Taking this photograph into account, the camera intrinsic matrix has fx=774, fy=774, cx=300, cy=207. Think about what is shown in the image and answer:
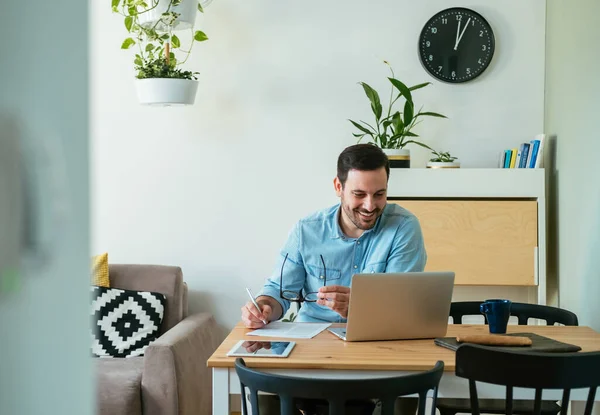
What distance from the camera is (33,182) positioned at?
283mm

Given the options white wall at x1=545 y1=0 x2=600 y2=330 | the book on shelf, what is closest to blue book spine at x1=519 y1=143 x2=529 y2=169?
the book on shelf

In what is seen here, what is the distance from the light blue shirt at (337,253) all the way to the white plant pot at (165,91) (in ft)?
4.24

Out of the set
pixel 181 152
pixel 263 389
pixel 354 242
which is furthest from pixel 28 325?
pixel 181 152

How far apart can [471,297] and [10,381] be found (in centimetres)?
388

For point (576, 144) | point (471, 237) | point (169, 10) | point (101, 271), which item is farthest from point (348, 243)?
point (169, 10)

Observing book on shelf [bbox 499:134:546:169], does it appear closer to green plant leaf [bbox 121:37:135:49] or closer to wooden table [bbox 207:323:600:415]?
wooden table [bbox 207:323:600:415]

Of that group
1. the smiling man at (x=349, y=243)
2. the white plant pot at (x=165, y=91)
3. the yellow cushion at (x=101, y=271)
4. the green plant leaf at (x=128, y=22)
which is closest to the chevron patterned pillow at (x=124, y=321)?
the yellow cushion at (x=101, y=271)

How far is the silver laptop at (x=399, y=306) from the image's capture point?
7.28 feet

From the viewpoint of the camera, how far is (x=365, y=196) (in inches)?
110

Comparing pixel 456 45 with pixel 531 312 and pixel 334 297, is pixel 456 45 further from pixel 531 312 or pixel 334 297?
pixel 334 297

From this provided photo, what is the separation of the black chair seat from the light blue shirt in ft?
1.58

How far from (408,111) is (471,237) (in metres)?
0.69

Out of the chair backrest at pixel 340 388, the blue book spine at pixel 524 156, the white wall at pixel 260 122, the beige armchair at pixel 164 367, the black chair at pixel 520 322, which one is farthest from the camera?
the white wall at pixel 260 122

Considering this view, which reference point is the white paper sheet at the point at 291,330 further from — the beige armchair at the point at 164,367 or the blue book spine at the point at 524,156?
the blue book spine at the point at 524,156
